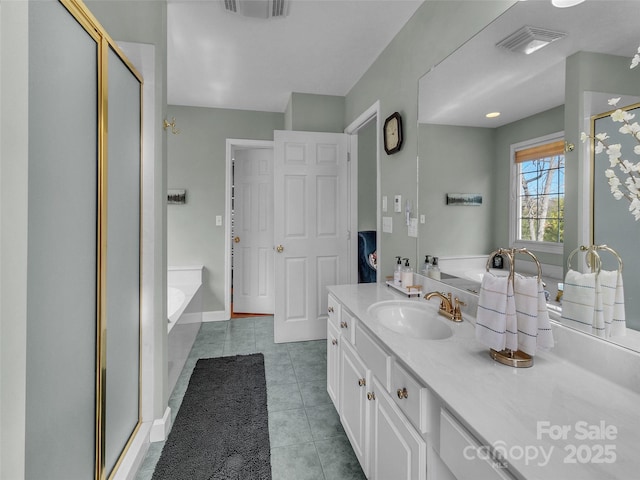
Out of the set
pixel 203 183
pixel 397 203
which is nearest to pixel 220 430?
pixel 397 203

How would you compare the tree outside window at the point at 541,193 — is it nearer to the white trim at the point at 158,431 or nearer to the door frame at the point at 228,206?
the white trim at the point at 158,431

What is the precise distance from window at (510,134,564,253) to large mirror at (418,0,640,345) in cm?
2

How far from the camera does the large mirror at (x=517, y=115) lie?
0.93 meters

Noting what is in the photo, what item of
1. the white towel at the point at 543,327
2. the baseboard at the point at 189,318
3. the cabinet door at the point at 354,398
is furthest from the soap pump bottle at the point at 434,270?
the baseboard at the point at 189,318

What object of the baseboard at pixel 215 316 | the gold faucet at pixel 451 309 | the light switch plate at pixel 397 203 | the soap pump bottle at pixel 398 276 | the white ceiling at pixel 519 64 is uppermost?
the white ceiling at pixel 519 64

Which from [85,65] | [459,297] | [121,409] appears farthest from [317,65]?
[121,409]

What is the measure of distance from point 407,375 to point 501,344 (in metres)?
0.29

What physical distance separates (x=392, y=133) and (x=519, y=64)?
1.00 metres

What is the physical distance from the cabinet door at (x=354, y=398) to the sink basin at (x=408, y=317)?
0.22 metres

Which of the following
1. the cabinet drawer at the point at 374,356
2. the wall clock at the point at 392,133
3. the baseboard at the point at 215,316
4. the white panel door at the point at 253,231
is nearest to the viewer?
the cabinet drawer at the point at 374,356

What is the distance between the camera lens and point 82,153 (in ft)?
3.57

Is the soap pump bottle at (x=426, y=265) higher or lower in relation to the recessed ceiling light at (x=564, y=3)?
lower

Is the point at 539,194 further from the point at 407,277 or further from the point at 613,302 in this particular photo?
the point at 407,277

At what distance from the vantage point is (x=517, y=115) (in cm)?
127
